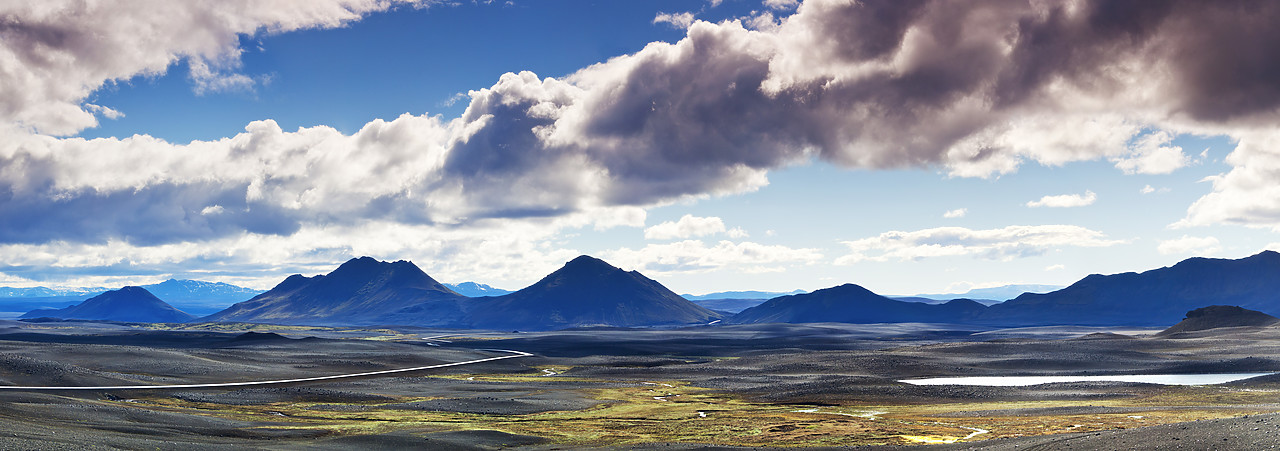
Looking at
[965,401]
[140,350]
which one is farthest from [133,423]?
[140,350]

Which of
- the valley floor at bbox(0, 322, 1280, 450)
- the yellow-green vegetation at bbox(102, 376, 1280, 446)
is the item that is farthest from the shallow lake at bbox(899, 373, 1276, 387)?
the yellow-green vegetation at bbox(102, 376, 1280, 446)

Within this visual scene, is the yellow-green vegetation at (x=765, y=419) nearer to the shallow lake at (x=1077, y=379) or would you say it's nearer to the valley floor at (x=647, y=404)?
the valley floor at (x=647, y=404)

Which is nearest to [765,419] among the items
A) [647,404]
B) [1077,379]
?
[647,404]

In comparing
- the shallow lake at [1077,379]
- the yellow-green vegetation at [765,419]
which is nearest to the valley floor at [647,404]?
the yellow-green vegetation at [765,419]

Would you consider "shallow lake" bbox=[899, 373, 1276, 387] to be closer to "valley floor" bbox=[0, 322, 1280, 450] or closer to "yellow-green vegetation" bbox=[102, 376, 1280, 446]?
"valley floor" bbox=[0, 322, 1280, 450]

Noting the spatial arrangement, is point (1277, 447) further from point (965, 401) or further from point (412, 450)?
point (965, 401)

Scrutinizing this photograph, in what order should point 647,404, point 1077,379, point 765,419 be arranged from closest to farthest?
point 765,419, point 647,404, point 1077,379

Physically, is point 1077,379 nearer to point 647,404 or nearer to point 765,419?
point 647,404
